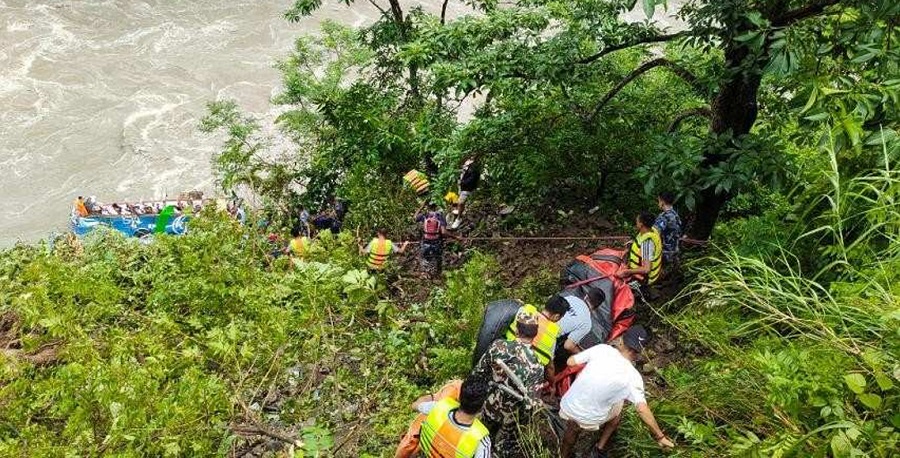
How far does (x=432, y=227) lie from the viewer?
7.33 metres

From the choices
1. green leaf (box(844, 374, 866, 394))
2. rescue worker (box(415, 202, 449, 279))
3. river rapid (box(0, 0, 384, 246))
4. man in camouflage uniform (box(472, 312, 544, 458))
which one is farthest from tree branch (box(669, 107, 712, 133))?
river rapid (box(0, 0, 384, 246))

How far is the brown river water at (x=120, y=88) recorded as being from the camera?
19.1 meters

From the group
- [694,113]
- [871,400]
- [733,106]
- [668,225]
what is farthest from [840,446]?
[694,113]

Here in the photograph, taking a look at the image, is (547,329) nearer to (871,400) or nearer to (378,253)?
(871,400)

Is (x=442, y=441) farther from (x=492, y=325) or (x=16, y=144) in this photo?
(x=16, y=144)

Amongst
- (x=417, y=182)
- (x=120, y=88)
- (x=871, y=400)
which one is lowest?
(x=120, y=88)

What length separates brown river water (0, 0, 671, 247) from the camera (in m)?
19.1

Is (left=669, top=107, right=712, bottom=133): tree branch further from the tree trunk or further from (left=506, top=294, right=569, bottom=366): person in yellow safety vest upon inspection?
(left=506, top=294, right=569, bottom=366): person in yellow safety vest

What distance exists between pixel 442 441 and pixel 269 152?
55.9 feet

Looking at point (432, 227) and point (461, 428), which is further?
point (432, 227)

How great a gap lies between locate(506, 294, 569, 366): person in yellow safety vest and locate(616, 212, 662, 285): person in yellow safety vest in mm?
1263

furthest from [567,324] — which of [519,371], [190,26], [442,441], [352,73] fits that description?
[190,26]

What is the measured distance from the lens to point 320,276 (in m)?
5.59

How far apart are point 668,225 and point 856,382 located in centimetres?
309
